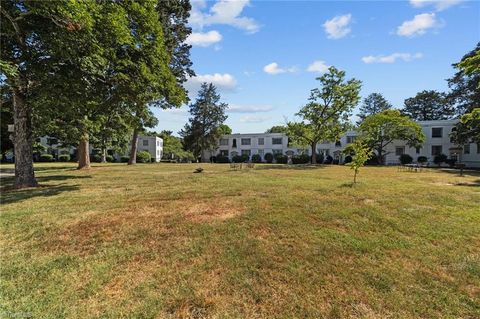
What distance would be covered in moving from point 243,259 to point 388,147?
47392mm

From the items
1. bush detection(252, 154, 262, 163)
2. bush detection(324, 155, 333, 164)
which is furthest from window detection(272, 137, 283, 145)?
bush detection(324, 155, 333, 164)

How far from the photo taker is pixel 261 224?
6980 millimetres

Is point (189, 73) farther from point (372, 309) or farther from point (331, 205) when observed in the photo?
point (372, 309)

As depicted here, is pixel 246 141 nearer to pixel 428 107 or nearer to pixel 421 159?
pixel 421 159

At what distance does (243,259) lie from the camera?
5.45 m

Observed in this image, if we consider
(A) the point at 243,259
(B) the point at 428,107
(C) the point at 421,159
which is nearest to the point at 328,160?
(C) the point at 421,159

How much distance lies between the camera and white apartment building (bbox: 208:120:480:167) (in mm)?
42188

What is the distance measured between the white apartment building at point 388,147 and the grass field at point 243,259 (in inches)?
1199

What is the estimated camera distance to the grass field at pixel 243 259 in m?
4.32

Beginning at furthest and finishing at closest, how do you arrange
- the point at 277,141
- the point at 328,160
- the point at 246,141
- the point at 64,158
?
the point at 246,141
the point at 277,141
the point at 64,158
the point at 328,160

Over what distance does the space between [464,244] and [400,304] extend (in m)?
2.80

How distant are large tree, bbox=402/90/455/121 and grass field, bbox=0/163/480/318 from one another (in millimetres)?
59193

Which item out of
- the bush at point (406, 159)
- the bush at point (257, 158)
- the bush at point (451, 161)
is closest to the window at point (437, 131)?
the bush at point (451, 161)

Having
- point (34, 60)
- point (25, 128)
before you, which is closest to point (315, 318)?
point (34, 60)
